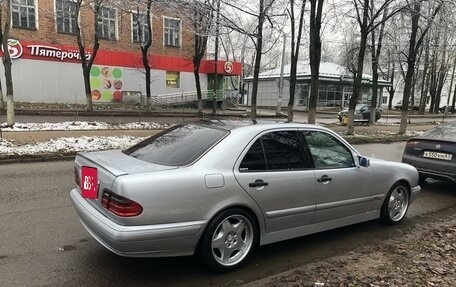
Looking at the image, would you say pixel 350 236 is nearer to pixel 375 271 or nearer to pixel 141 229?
pixel 375 271

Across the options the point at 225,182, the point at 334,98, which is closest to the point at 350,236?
the point at 225,182

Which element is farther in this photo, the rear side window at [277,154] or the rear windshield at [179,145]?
the rear side window at [277,154]

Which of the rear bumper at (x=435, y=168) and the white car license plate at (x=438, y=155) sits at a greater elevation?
the white car license plate at (x=438, y=155)

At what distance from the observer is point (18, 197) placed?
6156 millimetres

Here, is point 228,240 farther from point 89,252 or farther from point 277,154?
point 89,252

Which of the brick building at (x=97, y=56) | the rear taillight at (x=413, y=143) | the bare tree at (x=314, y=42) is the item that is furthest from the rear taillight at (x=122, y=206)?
the brick building at (x=97, y=56)

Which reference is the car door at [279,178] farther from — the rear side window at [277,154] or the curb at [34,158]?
the curb at [34,158]

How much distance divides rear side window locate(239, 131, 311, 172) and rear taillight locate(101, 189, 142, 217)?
1.08 meters

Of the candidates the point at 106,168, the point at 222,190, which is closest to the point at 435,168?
the point at 222,190

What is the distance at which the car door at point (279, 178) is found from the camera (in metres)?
3.87

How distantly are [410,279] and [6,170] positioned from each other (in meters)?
7.95

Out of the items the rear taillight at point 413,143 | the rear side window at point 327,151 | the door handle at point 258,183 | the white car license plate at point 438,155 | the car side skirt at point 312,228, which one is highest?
the rear side window at point 327,151

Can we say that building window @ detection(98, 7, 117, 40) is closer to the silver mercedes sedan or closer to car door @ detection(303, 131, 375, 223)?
the silver mercedes sedan

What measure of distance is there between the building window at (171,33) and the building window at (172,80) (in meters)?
2.83
